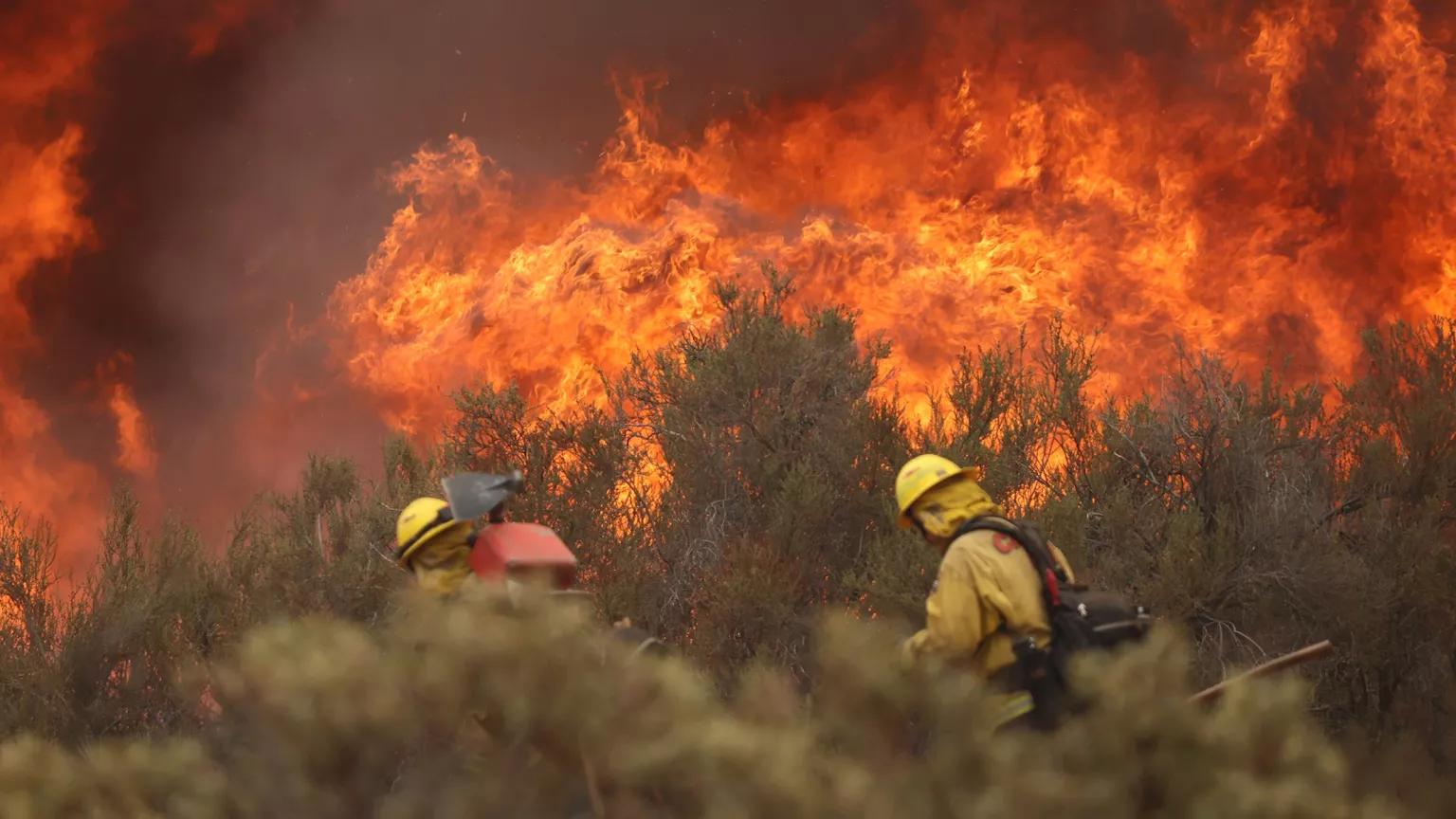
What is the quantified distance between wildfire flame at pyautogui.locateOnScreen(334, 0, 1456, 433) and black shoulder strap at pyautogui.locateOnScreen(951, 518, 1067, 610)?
11.7m

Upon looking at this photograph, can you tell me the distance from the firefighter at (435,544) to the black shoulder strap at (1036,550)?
6.62ft

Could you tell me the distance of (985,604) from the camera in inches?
197

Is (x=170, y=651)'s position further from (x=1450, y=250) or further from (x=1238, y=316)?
(x=1450, y=250)

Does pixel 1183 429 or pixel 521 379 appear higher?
pixel 521 379

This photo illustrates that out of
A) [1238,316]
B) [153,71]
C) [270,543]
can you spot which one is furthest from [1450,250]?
[153,71]

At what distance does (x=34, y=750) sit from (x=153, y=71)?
22875 millimetres

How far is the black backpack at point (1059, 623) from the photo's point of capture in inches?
189

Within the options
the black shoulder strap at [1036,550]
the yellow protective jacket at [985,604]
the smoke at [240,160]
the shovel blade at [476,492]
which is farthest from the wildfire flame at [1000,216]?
the yellow protective jacket at [985,604]

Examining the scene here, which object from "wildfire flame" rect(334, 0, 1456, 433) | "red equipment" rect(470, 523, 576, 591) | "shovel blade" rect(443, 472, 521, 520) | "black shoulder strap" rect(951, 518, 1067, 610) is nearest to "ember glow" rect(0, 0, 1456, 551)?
"wildfire flame" rect(334, 0, 1456, 433)

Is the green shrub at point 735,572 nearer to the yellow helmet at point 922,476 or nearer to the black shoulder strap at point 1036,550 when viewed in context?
the black shoulder strap at point 1036,550

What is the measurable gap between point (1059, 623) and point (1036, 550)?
285 mm

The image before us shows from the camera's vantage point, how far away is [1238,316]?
18.6 meters

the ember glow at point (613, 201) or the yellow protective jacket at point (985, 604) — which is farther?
the ember glow at point (613, 201)

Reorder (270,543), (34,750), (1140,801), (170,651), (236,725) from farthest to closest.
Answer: (270,543)
(170,651)
(236,725)
(34,750)
(1140,801)
